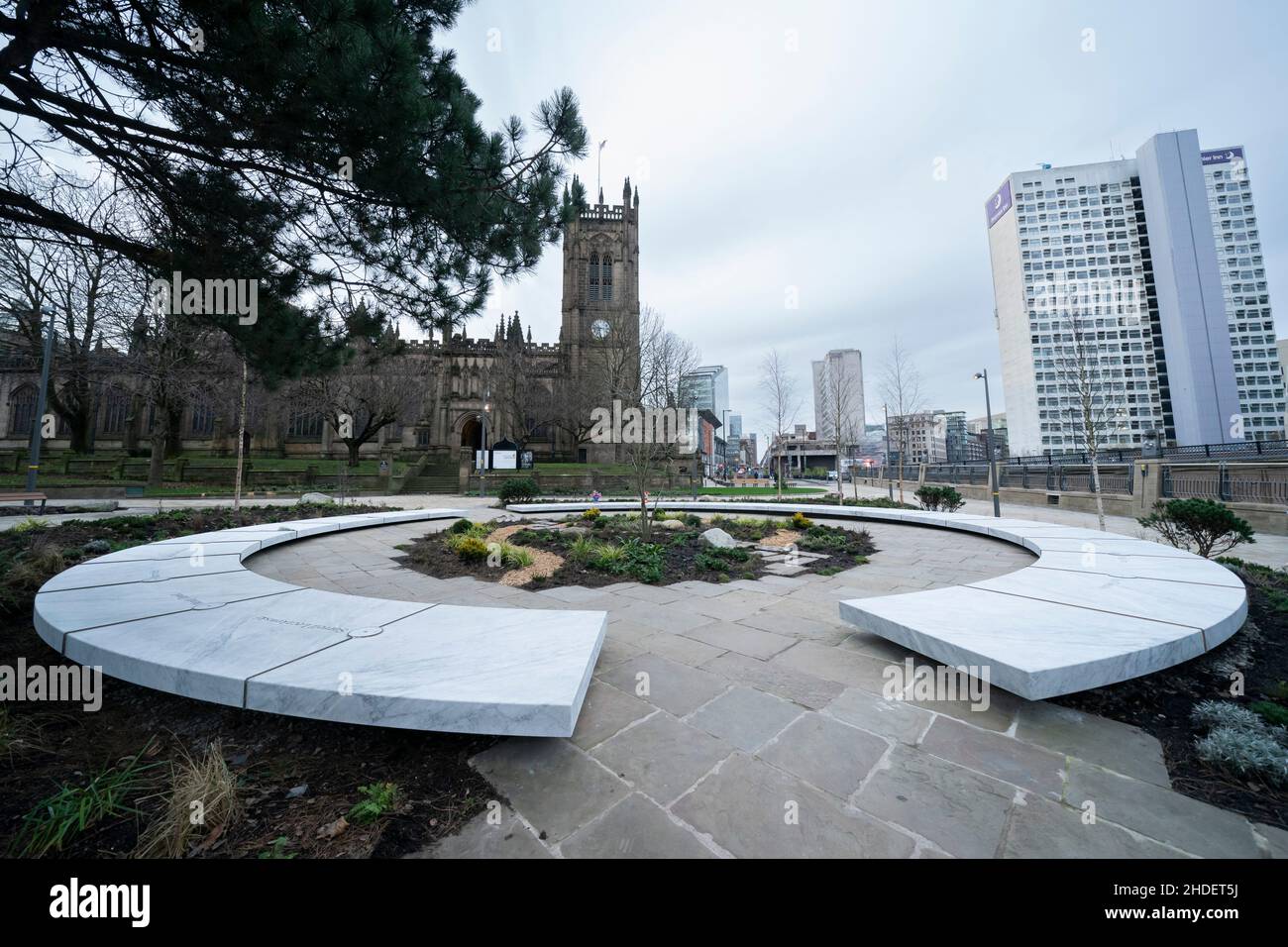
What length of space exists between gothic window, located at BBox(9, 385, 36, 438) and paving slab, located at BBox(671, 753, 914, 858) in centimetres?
6133

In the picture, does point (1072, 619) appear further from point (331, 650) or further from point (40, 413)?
point (40, 413)

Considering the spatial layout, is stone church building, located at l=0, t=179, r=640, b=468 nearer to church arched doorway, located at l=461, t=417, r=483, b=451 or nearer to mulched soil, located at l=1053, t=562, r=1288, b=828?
church arched doorway, located at l=461, t=417, r=483, b=451

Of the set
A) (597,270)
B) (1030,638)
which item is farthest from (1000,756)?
(597,270)

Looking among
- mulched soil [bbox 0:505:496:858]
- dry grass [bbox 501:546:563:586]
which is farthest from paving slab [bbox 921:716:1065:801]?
dry grass [bbox 501:546:563:586]

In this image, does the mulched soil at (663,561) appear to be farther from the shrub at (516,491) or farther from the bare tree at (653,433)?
the shrub at (516,491)

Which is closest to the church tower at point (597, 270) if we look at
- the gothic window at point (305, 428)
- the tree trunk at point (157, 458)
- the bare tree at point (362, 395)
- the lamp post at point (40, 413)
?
the bare tree at point (362, 395)

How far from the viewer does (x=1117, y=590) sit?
419cm

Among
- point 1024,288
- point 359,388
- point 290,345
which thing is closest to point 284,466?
point 359,388

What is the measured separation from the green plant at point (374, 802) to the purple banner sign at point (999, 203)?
379ft

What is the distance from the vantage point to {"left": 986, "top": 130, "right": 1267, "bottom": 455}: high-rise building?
211 ft

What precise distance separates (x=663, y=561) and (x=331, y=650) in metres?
4.77

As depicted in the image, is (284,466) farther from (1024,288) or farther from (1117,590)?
(1024,288)
